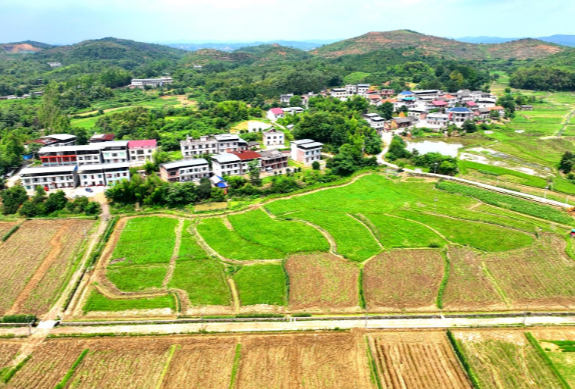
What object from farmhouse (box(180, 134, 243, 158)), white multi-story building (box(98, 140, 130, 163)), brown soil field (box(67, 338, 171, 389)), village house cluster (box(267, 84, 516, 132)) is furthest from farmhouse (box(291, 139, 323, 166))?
brown soil field (box(67, 338, 171, 389))

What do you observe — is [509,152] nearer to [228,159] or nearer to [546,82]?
[228,159]

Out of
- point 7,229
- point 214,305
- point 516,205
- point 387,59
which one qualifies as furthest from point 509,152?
point 387,59

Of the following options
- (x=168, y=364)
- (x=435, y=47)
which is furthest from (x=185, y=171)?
(x=435, y=47)

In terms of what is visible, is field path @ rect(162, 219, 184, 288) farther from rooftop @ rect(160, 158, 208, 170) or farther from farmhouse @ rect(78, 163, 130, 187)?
farmhouse @ rect(78, 163, 130, 187)


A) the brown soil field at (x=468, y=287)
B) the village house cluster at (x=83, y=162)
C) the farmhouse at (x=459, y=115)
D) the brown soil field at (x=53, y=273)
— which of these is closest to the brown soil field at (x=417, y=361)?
the brown soil field at (x=468, y=287)

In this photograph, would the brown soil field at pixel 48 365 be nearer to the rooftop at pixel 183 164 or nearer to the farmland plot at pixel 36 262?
the farmland plot at pixel 36 262

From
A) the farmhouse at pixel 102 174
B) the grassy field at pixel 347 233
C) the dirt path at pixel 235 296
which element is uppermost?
the farmhouse at pixel 102 174
